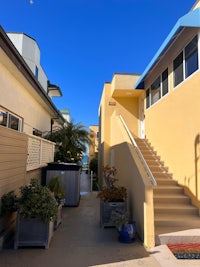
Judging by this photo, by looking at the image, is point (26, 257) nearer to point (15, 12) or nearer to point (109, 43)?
point (15, 12)

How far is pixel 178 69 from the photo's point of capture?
23.6 feet

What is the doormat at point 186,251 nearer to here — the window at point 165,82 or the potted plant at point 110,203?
the potted plant at point 110,203

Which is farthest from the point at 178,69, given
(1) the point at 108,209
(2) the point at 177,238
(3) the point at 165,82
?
(2) the point at 177,238

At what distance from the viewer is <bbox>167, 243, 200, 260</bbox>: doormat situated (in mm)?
3862

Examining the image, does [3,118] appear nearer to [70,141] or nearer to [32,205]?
[32,205]

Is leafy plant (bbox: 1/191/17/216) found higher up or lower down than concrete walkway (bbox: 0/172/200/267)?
higher up

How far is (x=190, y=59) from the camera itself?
6.39m

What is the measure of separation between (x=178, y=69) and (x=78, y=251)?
6.07 metres

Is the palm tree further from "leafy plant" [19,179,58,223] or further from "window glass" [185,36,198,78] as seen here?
"leafy plant" [19,179,58,223]

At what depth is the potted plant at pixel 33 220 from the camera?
4.18 meters

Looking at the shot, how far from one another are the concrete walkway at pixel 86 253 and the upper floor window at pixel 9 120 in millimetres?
3184

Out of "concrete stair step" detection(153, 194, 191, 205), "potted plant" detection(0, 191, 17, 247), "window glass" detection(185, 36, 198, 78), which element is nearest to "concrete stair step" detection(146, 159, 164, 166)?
"concrete stair step" detection(153, 194, 191, 205)

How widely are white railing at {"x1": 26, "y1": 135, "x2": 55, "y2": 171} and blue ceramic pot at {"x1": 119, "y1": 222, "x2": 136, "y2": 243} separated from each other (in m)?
3.03

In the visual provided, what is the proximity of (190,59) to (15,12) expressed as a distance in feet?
18.3
